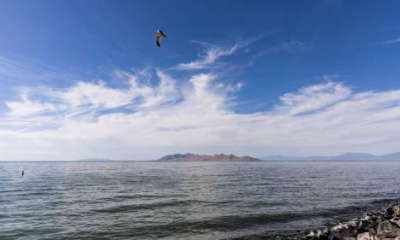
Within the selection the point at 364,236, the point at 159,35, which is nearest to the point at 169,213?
the point at 364,236

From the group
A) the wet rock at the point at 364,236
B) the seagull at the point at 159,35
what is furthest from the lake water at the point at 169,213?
the seagull at the point at 159,35

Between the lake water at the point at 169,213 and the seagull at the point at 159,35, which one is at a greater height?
the seagull at the point at 159,35

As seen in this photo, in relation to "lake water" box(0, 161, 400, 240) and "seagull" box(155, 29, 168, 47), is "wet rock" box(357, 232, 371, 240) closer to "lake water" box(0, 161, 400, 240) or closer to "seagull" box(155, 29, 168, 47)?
"lake water" box(0, 161, 400, 240)

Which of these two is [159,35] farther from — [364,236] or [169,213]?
[169,213]

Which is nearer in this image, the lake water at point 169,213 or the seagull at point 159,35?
the seagull at point 159,35

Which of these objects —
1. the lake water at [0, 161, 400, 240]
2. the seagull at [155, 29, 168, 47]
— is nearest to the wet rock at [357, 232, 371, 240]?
the lake water at [0, 161, 400, 240]

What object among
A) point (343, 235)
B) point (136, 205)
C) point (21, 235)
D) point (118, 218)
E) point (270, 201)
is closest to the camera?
point (343, 235)

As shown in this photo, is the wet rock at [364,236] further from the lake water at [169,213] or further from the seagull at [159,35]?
the seagull at [159,35]

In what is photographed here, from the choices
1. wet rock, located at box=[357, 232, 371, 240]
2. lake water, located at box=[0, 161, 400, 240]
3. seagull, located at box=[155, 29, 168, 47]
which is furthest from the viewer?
lake water, located at box=[0, 161, 400, 240]

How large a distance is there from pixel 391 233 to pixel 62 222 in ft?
77.3

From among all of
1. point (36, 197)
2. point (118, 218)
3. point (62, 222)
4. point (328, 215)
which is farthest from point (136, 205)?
point (328, 215)

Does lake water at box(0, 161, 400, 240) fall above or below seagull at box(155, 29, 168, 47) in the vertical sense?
below

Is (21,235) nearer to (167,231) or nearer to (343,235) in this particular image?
(167,231)

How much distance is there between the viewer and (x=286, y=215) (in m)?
29.5
